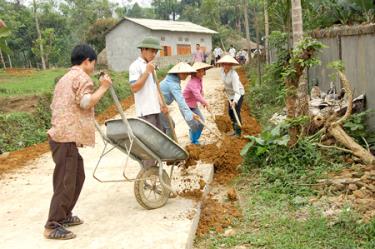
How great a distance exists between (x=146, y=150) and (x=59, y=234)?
3.86 feet

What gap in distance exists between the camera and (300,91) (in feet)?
24.2

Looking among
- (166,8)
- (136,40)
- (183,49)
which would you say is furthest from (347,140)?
(166,8)

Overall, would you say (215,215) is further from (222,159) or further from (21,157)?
(21,157)

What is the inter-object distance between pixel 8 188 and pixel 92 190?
1.29 metres

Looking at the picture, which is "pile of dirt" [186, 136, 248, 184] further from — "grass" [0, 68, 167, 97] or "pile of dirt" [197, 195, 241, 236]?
"grass" [0, 68, 167, 97]

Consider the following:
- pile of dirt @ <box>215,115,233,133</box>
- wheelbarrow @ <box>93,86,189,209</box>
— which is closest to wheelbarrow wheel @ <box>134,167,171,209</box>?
wheelbarrow @ <box>93,86,189,209</box>

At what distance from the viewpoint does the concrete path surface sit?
4.41 metres

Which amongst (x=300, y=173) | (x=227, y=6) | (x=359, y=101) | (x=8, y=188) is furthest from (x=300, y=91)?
(x=227, y=6)

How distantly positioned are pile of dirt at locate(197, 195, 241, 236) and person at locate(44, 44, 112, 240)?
4.43 feet

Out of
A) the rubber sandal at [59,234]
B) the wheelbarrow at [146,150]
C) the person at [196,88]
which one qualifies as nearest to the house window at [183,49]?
the person at [196,88]

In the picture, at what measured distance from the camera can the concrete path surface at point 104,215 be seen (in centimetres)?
441

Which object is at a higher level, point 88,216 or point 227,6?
point 227,6

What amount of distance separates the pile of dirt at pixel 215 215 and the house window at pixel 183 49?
1312 inches

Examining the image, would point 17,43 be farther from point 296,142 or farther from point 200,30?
point 296,142
